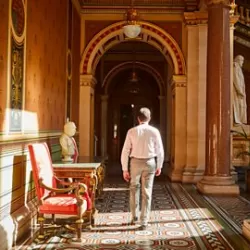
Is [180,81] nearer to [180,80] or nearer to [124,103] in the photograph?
[180,80]

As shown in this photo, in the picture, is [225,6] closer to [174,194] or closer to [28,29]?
[174,194]

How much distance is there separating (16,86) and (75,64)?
5213 millimetres

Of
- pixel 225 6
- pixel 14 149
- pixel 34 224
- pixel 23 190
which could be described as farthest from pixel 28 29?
pixel 225 6

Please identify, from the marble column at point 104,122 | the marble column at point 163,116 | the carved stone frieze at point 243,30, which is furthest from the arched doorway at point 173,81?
the marble column at point 104,122

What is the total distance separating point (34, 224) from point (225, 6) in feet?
18.5

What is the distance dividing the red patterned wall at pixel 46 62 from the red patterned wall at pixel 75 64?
4.10 feet

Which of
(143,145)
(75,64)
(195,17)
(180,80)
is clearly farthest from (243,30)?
(143,145)

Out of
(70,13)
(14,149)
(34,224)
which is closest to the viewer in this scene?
(14,149)

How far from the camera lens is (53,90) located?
713 cm

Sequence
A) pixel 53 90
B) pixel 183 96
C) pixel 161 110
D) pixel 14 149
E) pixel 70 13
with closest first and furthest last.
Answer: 1. pixel 14 149
2. pixel 53 90
3. pixel 70 13
4. pixel 183 96
5. pixel 161 110

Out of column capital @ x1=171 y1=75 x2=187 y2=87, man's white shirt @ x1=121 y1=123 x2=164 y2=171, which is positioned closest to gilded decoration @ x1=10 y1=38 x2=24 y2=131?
man's white shirt @ x1=121 y1=123 x2=164 y2=171

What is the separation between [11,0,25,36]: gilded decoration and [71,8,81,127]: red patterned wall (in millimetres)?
4497

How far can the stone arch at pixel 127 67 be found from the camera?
56.2ft

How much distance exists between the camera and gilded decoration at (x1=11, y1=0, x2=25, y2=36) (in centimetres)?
463
